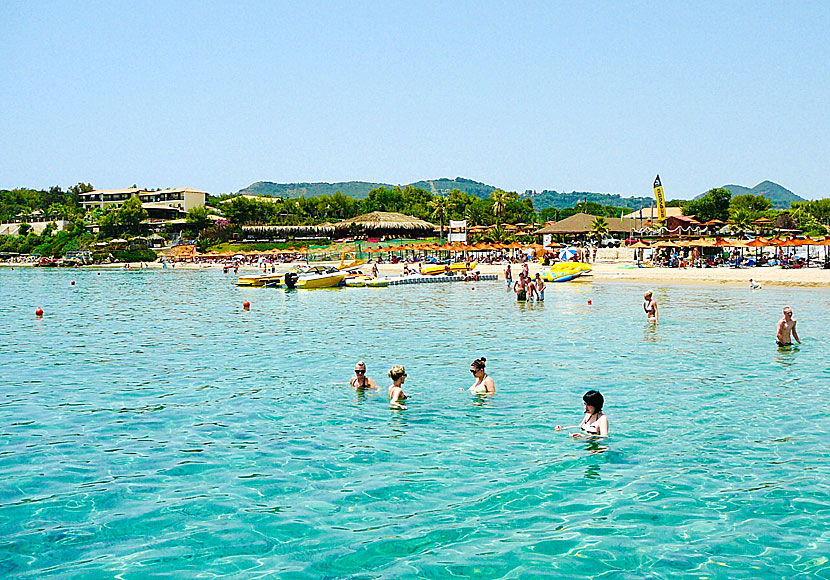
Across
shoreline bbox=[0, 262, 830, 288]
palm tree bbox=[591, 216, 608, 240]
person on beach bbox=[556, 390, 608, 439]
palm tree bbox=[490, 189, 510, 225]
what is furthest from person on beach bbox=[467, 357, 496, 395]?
palm tree bbox=[490, 189, 510, 225]

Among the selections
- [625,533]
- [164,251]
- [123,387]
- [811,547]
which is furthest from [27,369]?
[164,251]

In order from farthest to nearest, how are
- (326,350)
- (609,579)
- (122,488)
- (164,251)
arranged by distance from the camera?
1. (164,251)
2. (326,350)
3. (122,488)
4. (609,579)

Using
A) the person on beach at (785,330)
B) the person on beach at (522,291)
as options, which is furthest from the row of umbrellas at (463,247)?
the person on beach at (785,330)

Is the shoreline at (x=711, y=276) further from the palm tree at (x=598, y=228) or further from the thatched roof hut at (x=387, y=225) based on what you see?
the thatched roof hut at (x=387, y=225)

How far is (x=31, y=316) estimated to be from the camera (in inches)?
1159

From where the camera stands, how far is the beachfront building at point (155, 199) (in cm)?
12281

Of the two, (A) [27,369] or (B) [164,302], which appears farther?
(B) [164,302]

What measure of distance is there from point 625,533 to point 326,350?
12566 mm

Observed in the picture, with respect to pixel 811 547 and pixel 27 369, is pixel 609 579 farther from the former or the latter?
pixel 27 369

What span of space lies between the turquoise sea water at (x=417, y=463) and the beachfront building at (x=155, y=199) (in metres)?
109

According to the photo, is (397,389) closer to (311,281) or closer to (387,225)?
(311,281)

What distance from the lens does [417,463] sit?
872 cm

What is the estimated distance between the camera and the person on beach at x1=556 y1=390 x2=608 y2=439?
364 inches

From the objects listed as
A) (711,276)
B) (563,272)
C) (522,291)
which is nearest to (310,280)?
(522,291)
